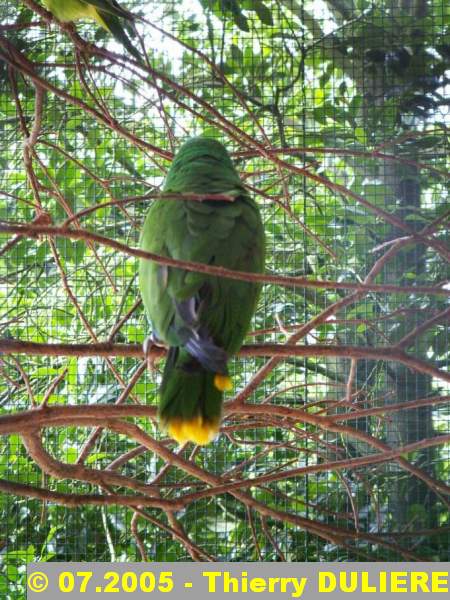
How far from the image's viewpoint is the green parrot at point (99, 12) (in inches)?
31.6

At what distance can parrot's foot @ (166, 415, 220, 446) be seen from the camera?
741mm

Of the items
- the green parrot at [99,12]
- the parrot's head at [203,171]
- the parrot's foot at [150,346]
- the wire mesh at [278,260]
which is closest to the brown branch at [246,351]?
the parrot's foot at [150,346]

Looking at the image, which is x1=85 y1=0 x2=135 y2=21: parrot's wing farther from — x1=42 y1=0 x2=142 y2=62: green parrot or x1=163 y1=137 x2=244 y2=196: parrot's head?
x1=163 y1=137 x2=244 y2=196: parrot's head

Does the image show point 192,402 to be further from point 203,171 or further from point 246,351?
point 203,171

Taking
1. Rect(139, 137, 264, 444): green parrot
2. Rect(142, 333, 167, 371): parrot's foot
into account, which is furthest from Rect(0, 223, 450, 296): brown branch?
Rect(142, 333, 167, 371): parrot's foot

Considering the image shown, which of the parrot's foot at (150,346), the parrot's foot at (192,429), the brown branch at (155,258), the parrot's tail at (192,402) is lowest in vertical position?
the parrot's foot at (192,429)

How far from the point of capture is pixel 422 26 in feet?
5.67

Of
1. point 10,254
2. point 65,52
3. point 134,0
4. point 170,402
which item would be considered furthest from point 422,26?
point 170,402

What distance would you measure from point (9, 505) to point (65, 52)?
104cm

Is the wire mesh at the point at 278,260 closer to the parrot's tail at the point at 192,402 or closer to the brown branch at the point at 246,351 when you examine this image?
the brown branch at the point at 246,351

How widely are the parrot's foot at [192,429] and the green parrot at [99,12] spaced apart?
0.39 meters

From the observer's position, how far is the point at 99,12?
87cm

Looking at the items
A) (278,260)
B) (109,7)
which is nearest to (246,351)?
(109,7)

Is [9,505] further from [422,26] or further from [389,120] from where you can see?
[422,26]
